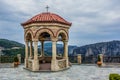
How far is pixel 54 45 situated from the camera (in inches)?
838

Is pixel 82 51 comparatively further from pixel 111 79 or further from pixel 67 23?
pixel 111 79

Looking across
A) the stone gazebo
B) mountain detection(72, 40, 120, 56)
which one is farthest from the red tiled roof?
mountain detection(72, 40, 120, 56)

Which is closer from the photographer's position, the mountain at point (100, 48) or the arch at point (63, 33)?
the arch at point (63, 33)

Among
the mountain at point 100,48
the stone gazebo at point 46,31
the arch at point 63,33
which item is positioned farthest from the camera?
the mountain at point 100,48

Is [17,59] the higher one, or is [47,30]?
[47,30]

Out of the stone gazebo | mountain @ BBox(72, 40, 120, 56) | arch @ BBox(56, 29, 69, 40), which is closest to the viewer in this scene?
the stone gazebo

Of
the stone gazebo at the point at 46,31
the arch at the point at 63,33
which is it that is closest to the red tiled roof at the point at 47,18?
the stone gazebo at the point at 46,31

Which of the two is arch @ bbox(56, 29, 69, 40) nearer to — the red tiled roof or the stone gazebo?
the stone gazebo

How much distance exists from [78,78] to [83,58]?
12204 millimetres

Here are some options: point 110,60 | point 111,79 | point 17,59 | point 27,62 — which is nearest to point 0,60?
point 17,59

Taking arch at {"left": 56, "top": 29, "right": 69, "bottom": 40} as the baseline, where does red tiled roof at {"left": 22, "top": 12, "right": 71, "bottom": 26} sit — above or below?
above

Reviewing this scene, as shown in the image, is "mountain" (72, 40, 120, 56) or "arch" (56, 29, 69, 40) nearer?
"arch" (56, 29, 69, 40)

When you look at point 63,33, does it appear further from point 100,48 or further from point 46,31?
point 100,48

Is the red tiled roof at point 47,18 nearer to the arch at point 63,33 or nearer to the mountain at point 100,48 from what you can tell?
the arch at point 63,33
